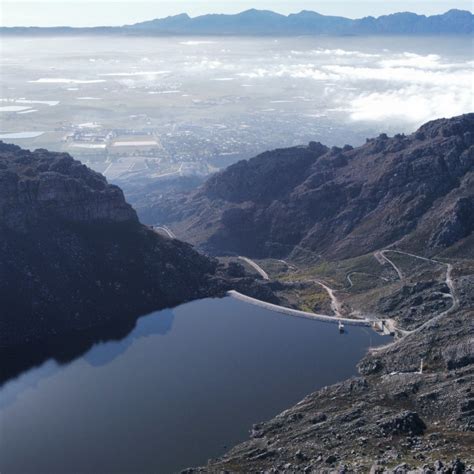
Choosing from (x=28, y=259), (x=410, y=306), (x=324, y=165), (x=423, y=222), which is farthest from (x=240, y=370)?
(x=324, y=165)

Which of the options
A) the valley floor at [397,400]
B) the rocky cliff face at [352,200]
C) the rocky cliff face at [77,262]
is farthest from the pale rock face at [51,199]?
the rocky cliff face at [352,200]

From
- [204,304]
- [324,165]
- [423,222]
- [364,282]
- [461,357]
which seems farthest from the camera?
[324,165]

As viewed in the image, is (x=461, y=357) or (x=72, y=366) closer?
(x=461, y=357)

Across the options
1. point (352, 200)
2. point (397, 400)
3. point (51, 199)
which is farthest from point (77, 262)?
point (352, 200)

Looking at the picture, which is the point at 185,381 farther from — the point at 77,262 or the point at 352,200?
the point at 352,200

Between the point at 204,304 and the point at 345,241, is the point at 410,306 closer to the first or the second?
the point at 204,304

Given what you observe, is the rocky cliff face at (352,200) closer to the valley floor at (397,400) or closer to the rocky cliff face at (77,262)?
the valley floor at (397,400)
